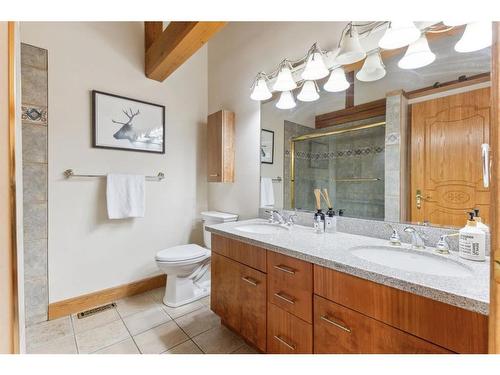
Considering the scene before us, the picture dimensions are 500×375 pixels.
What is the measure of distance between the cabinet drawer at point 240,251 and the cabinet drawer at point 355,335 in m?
0.36

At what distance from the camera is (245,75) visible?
212 centimetres

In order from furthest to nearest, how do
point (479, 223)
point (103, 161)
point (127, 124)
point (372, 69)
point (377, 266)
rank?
point (127, 124) < point (103, 161) < point (372, 69) < point (479, 223) < point (377, 266)

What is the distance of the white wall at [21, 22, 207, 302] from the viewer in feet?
5.76

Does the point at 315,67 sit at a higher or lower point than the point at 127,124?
higher

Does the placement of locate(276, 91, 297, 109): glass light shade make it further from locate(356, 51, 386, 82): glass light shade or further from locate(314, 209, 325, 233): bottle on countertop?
locate(314, 209, 325, 233): bottle on countertop

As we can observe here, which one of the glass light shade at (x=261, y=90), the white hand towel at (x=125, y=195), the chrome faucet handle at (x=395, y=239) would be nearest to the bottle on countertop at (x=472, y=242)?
the chrome faucet handle at (x=395, y=239)

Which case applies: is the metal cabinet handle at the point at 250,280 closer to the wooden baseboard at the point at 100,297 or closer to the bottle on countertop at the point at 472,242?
the bottle on countertop at the point at 472,242

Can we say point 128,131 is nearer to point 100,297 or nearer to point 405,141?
point 100,297

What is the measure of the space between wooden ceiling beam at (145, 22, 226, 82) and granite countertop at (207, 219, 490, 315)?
1.35 m

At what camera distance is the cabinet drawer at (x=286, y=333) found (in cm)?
102

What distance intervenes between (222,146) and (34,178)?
147 centimetres

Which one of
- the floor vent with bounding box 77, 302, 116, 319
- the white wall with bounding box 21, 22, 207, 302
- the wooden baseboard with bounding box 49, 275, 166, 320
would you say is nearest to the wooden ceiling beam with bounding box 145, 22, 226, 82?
the white wall with bounding box 21, 22, 207, 302

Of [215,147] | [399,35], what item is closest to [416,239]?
[399,35]
